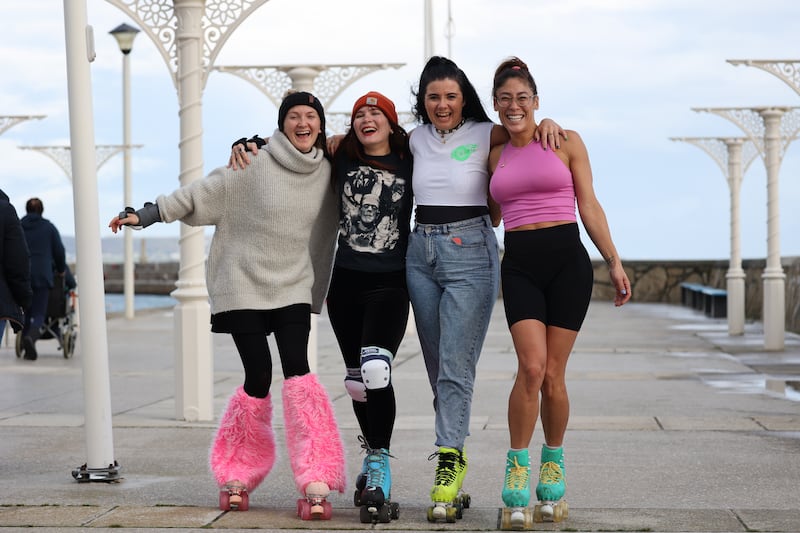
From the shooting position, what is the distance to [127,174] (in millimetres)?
25078

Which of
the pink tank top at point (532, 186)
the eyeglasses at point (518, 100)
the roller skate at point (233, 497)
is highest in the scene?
the eyeglasses at point (518, 100)

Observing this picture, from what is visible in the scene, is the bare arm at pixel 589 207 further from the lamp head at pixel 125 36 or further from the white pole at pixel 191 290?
the lamp head at pixel 125 36

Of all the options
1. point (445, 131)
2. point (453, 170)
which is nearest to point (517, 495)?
point (453, 170)

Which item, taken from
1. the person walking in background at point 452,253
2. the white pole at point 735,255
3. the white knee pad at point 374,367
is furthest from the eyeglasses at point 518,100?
the white pole at point 735,255

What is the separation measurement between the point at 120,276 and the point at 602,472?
47899 mm

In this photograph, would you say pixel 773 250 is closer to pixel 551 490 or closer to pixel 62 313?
pixel 62 313

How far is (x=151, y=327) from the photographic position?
2173cm

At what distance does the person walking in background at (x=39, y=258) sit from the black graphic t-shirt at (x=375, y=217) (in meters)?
9.63

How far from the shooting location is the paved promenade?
5.39m

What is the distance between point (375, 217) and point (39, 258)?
988 centimetres

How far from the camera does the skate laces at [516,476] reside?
5137mm

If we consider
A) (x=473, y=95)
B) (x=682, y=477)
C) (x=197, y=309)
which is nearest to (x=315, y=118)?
(x=473, y=95)

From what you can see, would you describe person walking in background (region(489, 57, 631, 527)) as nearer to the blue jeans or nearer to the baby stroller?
the blue jeans

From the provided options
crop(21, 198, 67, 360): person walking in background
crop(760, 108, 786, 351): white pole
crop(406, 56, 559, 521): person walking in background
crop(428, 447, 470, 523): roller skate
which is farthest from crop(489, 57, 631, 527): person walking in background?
crop(760, 108, 786, 351): white pole
